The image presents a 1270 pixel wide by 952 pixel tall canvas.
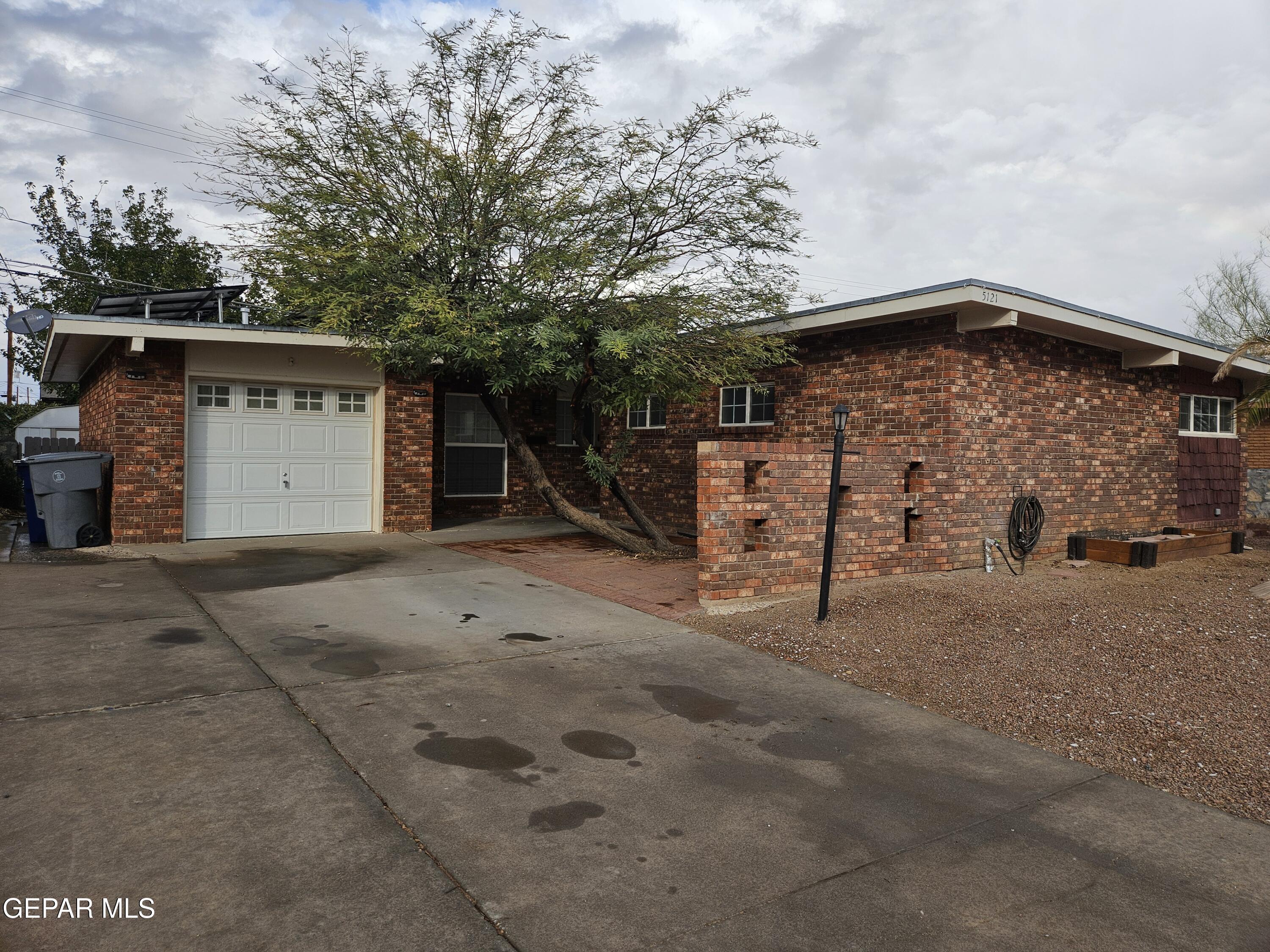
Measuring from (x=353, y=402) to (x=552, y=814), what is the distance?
1033 cm

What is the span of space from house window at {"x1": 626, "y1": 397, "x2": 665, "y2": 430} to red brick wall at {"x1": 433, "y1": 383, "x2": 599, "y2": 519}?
1.45m

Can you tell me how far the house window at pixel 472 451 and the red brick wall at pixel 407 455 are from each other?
170 cm

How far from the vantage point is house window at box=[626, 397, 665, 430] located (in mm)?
13750

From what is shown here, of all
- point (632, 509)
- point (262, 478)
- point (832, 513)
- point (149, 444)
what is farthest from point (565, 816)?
point (262, 478)

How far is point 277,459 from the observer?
12117 millimetres

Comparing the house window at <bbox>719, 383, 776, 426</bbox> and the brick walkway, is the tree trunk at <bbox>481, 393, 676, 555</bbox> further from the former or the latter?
the house window at <bbox>719, 383, 776, 426</bbox>

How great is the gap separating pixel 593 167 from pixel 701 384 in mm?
2827

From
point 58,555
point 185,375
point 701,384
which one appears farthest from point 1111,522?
point 58,555

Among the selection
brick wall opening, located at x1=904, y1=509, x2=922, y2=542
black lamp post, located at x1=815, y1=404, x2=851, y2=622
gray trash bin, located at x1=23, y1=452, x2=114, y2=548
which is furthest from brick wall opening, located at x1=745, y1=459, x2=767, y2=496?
gray trash bin, located at x1=23, y1=452, x2=114, y2=548

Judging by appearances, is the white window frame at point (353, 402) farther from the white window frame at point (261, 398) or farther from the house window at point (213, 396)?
the house window at point (213, 396)

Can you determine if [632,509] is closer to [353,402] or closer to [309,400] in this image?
[353,402]

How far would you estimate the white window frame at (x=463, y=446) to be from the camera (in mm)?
14719

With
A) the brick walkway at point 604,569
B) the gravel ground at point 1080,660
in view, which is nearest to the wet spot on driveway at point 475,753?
the gravel ground at point 1080,660

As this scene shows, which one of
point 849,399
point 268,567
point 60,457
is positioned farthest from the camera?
point 60,457
